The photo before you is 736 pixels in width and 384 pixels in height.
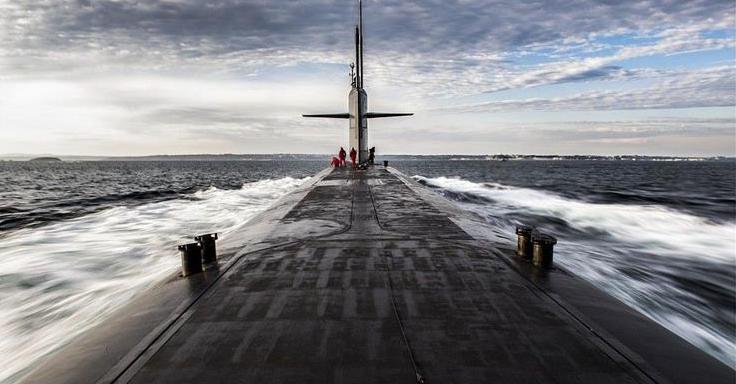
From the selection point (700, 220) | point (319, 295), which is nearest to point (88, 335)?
point (319, 295)

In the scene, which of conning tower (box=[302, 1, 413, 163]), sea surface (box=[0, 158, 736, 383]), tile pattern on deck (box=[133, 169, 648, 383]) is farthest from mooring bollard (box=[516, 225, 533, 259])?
conning tower (box=[302, 1, 413, 163])

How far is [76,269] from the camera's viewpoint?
9633mm

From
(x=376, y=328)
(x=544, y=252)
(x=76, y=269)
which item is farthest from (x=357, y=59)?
(x=376, y=328)

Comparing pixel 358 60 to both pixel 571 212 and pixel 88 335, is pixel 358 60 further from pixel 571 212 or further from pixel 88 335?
pixel 88 335

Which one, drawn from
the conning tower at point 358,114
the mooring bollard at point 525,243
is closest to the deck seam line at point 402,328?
the mooring bollard at point 525,243

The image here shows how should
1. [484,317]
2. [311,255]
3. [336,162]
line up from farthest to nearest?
[336,162]
[311,255]
[484,317]

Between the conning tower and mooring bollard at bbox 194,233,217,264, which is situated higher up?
the conning tower

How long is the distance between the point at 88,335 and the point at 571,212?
20.1 metres

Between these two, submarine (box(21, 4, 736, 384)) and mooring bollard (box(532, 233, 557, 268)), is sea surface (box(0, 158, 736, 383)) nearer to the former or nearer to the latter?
submarine (box(21, 4, 736, 384))

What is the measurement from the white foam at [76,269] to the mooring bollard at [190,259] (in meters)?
0.66

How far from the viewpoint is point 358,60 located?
3403cm

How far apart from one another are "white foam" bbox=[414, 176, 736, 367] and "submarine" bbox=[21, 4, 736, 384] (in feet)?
9.60

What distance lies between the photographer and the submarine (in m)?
3.31

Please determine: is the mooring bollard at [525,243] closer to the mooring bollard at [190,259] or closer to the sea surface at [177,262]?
the sea surface at [177,262]
